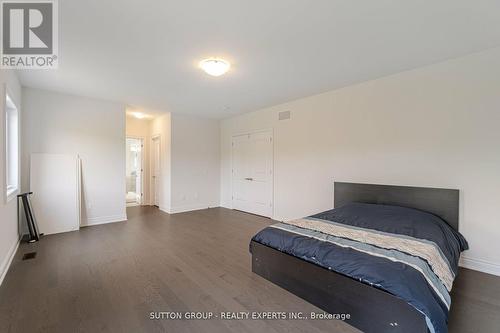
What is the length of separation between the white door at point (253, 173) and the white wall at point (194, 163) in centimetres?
70

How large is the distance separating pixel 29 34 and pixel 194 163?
4.16 meters

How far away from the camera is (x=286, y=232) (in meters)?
2.51

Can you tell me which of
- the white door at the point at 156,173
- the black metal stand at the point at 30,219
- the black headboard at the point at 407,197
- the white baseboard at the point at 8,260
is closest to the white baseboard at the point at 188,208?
the white door at the point at 156,173

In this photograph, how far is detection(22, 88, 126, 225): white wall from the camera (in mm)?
4008

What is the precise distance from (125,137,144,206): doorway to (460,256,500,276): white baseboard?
7.49 metres

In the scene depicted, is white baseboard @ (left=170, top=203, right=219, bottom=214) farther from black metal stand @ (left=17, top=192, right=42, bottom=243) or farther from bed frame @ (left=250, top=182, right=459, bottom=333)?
bed frame @ (left=250, top=182, right=459, bottom=333)

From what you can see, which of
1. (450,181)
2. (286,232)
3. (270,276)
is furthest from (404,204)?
(270,276)

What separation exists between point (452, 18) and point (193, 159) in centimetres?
551

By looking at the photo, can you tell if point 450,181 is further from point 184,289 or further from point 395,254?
point 184,289

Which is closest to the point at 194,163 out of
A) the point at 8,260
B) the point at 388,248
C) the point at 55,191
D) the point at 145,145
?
the point at 145,145

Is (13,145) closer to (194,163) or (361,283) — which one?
(194,163)

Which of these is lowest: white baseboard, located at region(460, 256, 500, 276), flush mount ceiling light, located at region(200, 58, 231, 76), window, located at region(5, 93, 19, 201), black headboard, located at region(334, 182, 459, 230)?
white baseboard, located at region(460, 256, 500, 276)

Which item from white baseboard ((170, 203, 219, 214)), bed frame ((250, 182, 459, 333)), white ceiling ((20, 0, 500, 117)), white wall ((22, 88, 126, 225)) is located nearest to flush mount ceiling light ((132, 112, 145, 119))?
white wall ((22, 88, 126, 225))

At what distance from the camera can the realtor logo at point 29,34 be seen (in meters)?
1.96
